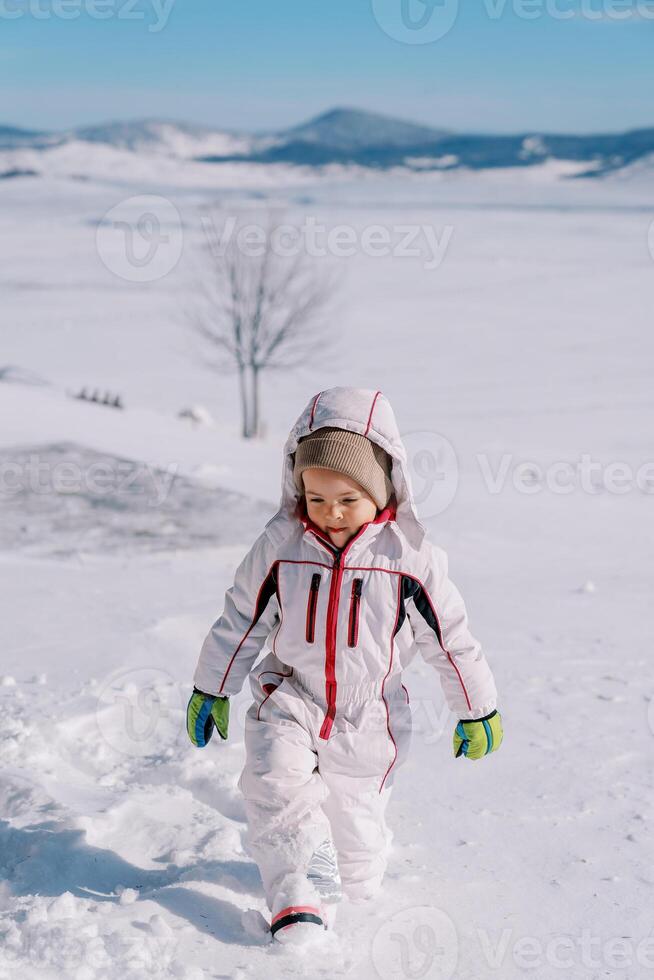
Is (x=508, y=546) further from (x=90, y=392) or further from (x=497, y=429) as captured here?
(x=90, y=392)

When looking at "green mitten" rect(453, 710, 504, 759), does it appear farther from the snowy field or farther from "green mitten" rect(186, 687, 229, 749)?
"green mitten" rect(186, 687, 229, 749)

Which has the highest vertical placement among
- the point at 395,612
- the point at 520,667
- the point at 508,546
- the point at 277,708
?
the point at 395,612

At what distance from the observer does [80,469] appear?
6.61 meters

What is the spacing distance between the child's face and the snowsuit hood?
0.25 feet

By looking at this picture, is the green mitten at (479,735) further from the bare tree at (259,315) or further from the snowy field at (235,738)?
the bare tree at (259,315)

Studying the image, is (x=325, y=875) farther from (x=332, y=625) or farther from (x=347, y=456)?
(x=347, y=456)

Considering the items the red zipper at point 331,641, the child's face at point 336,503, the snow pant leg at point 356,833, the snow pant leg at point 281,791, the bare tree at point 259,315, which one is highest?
the child's face at point 336,503

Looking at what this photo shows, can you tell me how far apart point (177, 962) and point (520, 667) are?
2135mm

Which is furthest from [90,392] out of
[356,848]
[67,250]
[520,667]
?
[67,250]

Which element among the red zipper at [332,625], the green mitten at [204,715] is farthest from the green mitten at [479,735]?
the green mitten at [204,715]

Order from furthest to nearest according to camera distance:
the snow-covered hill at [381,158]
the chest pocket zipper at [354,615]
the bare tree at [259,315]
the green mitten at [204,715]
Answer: the snow-covered hill at [381,158], the bare tree at [259,315], the green mitten at [204,715], the chest pocket zipper at [354,615]

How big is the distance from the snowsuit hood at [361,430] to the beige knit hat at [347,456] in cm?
2

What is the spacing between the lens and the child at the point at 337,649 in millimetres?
2125

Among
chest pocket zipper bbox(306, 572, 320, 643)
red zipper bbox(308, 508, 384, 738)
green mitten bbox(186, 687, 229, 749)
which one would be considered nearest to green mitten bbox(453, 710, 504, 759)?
red zipper bbox(308, 508, 384, 738)
